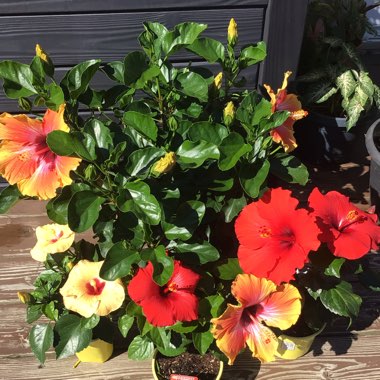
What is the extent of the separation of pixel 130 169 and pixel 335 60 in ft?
4.51

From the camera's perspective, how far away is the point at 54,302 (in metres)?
1.34

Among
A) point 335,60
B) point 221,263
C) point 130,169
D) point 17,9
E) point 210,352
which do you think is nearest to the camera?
point 130,169

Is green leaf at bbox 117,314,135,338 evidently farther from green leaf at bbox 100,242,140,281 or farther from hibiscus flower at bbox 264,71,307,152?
hibiscus flower at bbox 264,71,307,152

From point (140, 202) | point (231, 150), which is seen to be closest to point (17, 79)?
point (140, 202)

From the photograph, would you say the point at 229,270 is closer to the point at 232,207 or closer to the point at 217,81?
the point at 232,207

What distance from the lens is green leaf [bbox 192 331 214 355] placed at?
1.27 m

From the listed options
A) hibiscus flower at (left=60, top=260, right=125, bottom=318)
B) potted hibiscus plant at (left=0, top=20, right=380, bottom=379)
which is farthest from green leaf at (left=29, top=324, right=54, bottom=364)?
hibiscus flower at (left=60, top=260, right=125, bottom=318)

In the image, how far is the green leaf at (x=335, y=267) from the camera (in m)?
1.21

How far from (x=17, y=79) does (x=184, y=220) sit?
1.64 ft

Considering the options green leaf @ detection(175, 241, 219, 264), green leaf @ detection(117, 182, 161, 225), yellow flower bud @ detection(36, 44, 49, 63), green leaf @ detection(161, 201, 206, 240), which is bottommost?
green leaf @ detection(175, 241, 219, 264)

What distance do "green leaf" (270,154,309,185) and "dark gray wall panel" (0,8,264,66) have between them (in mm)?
782

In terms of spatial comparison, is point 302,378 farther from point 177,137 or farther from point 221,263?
point 177,137

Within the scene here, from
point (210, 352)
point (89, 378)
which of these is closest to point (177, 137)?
point (210, 352)

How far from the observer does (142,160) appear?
108 centimetres
